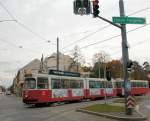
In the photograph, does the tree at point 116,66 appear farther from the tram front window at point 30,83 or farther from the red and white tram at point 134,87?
the tram front window at point 30,83

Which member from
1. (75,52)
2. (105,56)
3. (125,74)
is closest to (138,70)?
(105,56)

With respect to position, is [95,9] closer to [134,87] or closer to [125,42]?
[125,42]

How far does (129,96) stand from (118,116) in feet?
5.95

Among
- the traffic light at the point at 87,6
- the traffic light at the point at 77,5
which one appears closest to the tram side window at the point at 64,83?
the traffic light at the point at 87,6

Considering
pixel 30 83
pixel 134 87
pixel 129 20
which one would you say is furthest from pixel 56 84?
pixel 134 87

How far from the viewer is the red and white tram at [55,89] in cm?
3098

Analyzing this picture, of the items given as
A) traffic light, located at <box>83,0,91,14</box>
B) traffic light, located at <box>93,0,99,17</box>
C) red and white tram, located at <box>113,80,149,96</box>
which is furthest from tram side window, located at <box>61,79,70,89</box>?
traffic light, located at <box>83,0,91,14</box>

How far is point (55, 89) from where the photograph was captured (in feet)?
108

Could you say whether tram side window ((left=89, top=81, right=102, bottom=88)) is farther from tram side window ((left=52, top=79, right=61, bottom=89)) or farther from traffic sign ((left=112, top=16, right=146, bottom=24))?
traffic sign ((left=112, top=16, right=146, bottom=24))

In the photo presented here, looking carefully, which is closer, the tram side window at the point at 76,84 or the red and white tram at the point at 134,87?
the tram side window at the point at 76,84

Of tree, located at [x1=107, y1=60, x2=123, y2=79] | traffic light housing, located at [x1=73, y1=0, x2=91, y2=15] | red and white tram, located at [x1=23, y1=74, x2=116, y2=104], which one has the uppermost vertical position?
tree, located at [x1=107, y1=60, x2=123, y2=79]

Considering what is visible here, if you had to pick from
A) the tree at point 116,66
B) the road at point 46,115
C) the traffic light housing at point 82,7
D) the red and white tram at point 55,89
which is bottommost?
the road at point 46,115

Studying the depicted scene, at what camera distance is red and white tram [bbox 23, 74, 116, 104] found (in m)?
31.0

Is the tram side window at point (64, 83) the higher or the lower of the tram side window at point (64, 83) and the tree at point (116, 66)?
the lower
